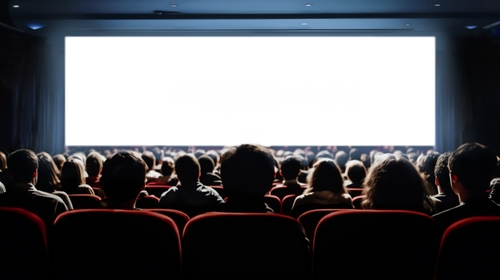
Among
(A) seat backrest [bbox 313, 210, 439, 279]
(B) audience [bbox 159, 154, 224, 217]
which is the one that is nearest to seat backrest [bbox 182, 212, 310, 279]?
(A) seat backrest [bbox 313, 210, 439, 279]

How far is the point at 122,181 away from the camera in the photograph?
8.06 feet

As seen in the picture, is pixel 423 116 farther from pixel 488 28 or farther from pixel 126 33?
pixel 126 33

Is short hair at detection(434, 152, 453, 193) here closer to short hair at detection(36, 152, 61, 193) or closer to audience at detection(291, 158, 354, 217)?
audience at detection(291, 158, 354, 217)

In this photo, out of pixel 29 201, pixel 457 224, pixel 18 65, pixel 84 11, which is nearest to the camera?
pixel 457 224

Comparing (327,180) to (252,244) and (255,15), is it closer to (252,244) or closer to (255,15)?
(252,244)

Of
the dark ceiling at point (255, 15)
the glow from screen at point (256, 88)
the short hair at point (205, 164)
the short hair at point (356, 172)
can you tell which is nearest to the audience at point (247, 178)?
the short hair at point (356, 172)

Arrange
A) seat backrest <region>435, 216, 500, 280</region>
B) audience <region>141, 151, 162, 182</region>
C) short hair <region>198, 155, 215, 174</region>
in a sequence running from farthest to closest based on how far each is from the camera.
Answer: audience <region>141, 151, 162, 182</region> → short hair <region>198, 155, 215, 174</region> → seat backrest <region>435, 216, 500, 280</region>

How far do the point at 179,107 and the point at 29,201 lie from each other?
26.1ft

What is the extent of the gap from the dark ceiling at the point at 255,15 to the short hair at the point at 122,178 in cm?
683

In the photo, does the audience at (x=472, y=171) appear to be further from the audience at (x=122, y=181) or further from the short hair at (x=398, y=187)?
the audience at (x=122, y=181)

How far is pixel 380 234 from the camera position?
1.94m

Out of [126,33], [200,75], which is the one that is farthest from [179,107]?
[126,33]

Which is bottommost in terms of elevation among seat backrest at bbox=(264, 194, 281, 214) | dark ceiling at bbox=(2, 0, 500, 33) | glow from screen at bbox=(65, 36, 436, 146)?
seat backrest at bbox=(264, 194, 281, 214)

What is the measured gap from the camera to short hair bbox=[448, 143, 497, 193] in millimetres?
2631
